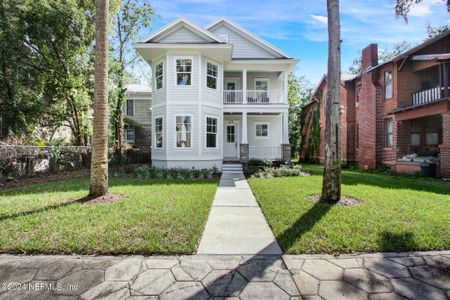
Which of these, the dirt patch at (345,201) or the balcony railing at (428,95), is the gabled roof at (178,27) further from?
the balcony railing at (428,95)

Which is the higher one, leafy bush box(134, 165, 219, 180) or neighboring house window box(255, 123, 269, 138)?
neighboring house window box(255, 123, 269, 138)

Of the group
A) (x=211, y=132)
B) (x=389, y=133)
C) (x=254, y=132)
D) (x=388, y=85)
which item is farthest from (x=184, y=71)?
(x=389, y=133)

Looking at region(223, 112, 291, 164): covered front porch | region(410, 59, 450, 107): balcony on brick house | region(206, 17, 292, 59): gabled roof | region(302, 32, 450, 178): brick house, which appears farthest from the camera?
region(223, 112, 291, 164): covered front porch

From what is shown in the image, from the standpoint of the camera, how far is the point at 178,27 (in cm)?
1348

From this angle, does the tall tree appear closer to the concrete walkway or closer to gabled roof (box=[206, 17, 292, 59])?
gabled roof (box=[206, 17, 292, 59])

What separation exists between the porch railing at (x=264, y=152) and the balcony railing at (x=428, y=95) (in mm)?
8228

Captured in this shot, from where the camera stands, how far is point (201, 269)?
11.1 ft

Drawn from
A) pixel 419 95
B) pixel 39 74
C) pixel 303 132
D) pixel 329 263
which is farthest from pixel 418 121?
pixel 39 74

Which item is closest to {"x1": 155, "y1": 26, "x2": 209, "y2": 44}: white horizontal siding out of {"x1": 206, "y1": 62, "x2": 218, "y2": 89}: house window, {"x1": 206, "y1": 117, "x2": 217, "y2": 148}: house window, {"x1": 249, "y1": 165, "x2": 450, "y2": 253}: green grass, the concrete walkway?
{"x1": 206, "y1": 62, "x2": 218, "y2": 89}: house window

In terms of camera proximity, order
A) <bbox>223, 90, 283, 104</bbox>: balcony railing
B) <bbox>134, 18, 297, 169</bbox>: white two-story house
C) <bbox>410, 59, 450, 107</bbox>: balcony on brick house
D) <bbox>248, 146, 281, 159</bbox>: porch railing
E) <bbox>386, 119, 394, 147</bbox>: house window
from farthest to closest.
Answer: <bbox>223, 90, 283, 104</bbox>: balcony railing < <bbox>248, 146, 281, 159</bbox>: porch railing < <bbox>386, 119, 394, 147</bbox>: house window < <bbox>134, 18, 297, 169</bbox>: white two-story house < <bbox>410, 59, 450, 107</bbox>: balcony on brick house

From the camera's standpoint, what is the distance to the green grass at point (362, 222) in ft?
13.2

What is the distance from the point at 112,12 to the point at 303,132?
20.2 m

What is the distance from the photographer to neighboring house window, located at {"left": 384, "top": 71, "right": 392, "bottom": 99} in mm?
15195

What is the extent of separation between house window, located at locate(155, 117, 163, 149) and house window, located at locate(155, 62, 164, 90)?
1916 millimetres
